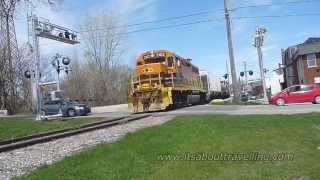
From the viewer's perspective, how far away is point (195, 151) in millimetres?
11188

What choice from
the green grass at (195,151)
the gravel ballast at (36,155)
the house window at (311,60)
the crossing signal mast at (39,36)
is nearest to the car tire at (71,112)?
the crossing signal mast at (39,36)

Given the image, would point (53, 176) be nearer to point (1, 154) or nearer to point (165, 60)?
point (1, 154)

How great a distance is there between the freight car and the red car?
7566 millimetres

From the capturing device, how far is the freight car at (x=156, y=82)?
110 ft

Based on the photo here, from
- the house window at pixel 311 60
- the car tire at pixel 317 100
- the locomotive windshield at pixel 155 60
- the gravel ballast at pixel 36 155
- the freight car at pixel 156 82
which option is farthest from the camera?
the house window at pixel 311 60

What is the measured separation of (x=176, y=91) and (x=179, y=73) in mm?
1535

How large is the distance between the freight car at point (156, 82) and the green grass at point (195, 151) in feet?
55.0

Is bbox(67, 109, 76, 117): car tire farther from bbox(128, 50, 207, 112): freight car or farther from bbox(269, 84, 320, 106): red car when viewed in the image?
bbox(269, 84, 320, 106): red car

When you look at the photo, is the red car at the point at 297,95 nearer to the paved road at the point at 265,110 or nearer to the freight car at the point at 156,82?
the paved road at the point at 265,110

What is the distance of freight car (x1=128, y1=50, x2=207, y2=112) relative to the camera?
33.7 metres

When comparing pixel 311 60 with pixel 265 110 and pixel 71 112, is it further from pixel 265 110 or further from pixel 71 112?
pixel 265 110

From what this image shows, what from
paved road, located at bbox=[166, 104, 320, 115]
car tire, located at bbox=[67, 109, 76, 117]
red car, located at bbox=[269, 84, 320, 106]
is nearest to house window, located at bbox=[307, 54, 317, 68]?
red car, located at bbox=[269, 84, 320, 106]

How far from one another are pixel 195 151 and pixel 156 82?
75.7ft

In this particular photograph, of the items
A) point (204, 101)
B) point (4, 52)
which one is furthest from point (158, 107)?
point (4, 52)
